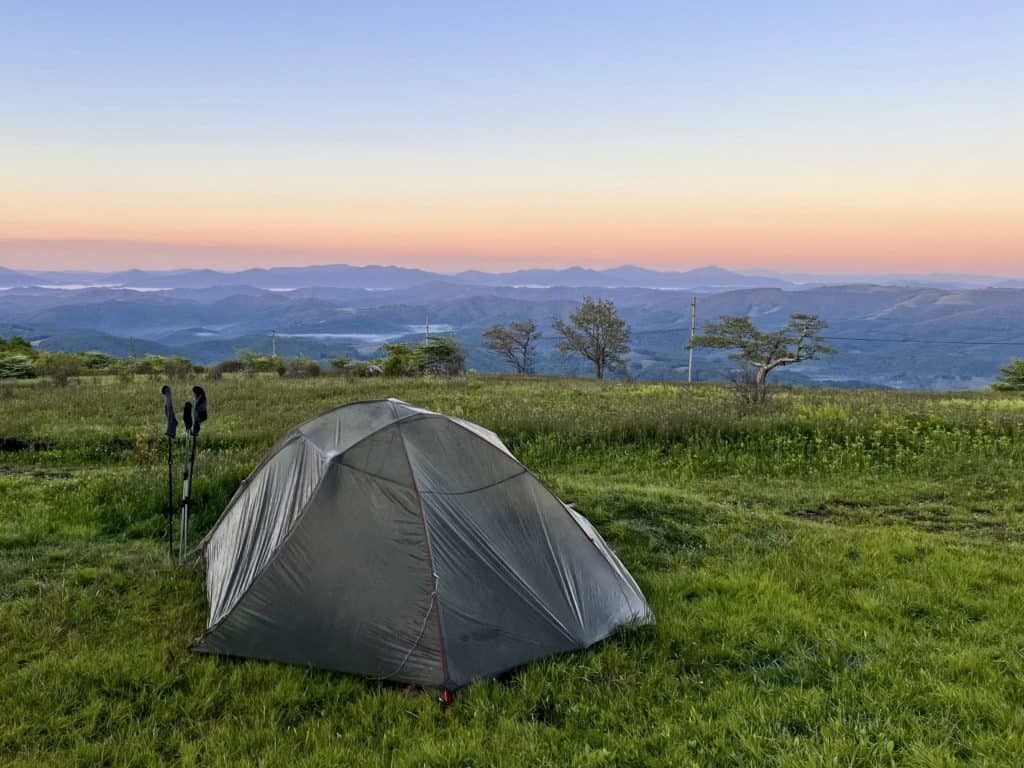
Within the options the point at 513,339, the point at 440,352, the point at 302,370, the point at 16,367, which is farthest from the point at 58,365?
the point at 513,339

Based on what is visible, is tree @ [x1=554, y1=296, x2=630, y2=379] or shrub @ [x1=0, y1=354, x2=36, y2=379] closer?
shrub @ [x1=0, y1=354, x2=36, y2=379]

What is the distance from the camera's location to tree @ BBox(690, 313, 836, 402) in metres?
41.4

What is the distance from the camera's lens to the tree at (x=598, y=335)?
64.2m

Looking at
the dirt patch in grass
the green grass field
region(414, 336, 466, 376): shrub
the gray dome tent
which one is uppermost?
the gray dome tent

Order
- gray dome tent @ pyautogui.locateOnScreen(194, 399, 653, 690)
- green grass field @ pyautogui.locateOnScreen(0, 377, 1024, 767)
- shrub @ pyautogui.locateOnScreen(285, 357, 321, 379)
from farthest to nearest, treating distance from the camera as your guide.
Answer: shrub @ pyautogui.locateOnScreen(285, 357, 321, 379) → gray dome tent @ pyautogui.locateOnScreen(194, 399, 653, 690) → green grass field @ pyautogui.locateOnScreen(0, 377, 1024, 767)

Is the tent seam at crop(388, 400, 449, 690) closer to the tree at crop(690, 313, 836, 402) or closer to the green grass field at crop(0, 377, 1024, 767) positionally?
the green grass field at crop(0, 377, 1024, 767)

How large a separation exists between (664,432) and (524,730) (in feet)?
37.9

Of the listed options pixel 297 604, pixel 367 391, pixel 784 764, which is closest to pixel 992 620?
pixel 784 764

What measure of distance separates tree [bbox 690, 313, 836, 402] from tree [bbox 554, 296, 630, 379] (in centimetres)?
1416

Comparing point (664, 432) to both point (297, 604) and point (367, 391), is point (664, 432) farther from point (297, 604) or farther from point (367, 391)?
point (367, 391)

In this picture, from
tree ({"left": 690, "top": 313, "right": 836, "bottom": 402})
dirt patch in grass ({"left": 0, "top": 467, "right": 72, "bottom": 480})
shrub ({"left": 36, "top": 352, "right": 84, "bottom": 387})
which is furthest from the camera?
tree ({"left": 690, "top": 313, "right": 836, "bottom": 402})

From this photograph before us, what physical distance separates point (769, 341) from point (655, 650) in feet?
142

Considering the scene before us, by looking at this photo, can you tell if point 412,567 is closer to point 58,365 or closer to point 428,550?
point 428,550

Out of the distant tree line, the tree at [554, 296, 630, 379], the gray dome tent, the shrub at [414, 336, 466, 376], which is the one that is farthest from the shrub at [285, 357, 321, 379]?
the gray dome tent
